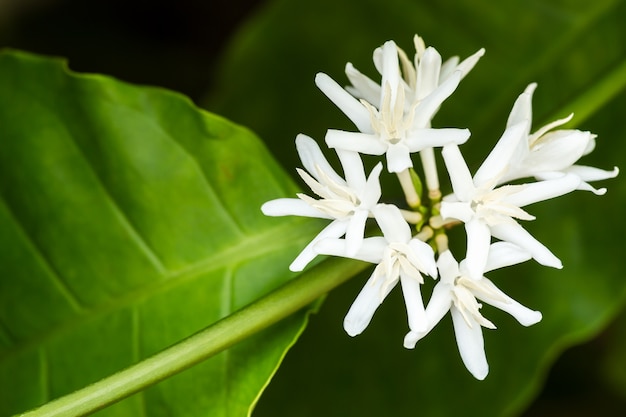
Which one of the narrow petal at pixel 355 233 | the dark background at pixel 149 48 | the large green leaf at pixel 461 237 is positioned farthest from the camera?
the dark background at pixel 149 48

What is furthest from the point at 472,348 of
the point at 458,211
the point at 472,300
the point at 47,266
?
the point at 47,266

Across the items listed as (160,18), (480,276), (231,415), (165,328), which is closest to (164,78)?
(160,18)

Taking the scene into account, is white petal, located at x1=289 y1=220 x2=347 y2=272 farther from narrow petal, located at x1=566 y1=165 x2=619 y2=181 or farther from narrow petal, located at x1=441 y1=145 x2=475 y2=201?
narrow petal, located at x1=566 y1=165 x2=619 y2=181

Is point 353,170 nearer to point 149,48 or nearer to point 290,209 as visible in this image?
point 290,209

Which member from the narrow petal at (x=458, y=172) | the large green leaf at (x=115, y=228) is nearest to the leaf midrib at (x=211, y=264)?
the large green leaf at (x=115, y=228)

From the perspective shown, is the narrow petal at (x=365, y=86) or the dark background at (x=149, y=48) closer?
the narrow petal at (x=365, y=86)

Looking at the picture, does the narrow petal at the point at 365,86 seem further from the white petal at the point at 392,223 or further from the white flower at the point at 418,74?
the white petal at the point at 392,223
